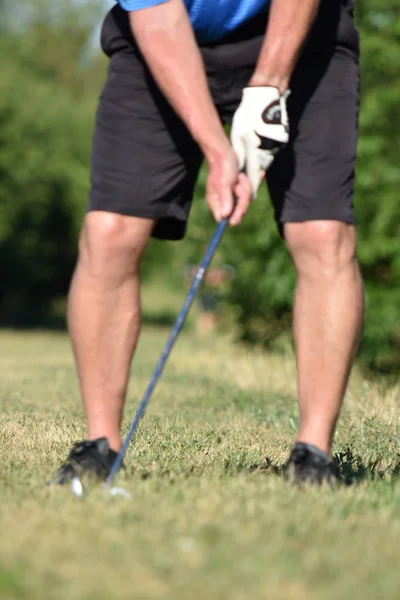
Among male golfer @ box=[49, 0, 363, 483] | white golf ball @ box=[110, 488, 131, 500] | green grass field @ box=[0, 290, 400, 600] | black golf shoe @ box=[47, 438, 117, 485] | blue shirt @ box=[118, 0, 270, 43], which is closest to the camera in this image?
green grass field @ box=[0, 290, 400, 600]

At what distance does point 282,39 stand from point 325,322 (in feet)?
2.76

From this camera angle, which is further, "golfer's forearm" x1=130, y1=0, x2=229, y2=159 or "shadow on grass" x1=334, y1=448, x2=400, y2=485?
"shadow on grass" x1=334, y1=448, x2=400, y2=485

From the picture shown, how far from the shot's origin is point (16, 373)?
33.7 feet

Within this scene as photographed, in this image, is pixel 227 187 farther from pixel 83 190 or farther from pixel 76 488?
pixel 83 190

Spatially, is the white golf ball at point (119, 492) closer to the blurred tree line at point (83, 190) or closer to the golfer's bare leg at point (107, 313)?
A: the golfer's bare leg at point (107, 313)

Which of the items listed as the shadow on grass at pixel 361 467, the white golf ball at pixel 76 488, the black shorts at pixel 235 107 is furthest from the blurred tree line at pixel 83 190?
the white golf ball at pixel 76 488

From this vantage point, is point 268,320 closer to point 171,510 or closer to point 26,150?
point 171,510

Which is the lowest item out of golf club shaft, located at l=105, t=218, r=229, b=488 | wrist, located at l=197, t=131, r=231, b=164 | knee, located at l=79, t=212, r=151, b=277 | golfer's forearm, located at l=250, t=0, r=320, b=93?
golf club shaft, located at l=105, t=218, r=229, b=488

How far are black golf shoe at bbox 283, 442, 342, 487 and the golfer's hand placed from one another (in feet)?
2.27

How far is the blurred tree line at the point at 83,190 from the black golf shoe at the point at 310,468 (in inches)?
270

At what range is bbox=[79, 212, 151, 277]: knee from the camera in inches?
140

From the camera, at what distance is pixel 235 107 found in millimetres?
3732

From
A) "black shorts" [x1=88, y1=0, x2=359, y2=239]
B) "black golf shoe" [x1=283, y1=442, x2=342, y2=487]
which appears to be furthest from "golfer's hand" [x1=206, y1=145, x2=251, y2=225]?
"black golf shoe" [x1=283, y1=442, x2=342, y2=487]

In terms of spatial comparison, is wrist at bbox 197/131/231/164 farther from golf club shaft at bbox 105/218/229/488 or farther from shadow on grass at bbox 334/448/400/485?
shadow on grass at bbox 334/448/400/485
